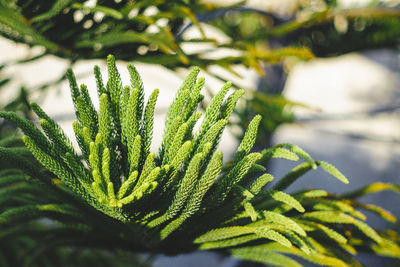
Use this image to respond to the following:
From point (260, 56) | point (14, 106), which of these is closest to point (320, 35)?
point (260, 56)

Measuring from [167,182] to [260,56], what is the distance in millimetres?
241

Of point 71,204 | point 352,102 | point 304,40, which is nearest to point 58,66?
point 304,40

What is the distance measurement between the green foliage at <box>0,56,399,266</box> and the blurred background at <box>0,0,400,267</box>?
13 centimetres

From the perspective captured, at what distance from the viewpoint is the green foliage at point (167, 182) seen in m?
0.22

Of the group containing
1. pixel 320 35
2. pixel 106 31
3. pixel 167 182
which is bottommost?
pixel 167 182

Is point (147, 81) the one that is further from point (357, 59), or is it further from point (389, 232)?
point (389, 232)

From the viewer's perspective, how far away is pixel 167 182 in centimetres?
23

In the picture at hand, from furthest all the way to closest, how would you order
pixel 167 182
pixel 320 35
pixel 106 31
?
pixel 320 35 < pixel 106 31 < pixel 167 182

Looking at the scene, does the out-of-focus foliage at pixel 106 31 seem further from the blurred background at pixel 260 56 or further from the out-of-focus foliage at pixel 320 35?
the out-of-focus foliage at pixel 320 35

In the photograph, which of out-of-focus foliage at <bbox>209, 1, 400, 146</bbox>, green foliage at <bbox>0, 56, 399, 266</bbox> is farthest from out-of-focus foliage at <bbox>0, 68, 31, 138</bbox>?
out-of-focus foliage at <bbox>209, 1, 400, 146</bbox>

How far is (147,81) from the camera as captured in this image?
2439 millimetres

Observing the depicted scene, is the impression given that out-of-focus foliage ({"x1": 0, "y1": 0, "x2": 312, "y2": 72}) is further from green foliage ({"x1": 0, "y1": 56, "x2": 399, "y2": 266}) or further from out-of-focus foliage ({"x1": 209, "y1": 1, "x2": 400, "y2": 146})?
out-of-focus foliage ({"x1": 209, "y1": 1, "x2": 400, "y2": 146})

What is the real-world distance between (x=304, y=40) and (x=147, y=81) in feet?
5.32

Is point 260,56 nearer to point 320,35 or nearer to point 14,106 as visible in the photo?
point 14,106
